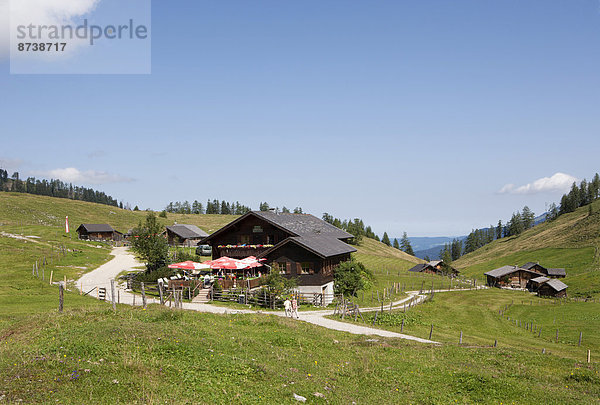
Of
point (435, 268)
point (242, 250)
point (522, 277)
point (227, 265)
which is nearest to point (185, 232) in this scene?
point (242, 250)

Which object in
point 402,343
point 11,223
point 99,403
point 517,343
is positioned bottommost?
Result: point 517,343

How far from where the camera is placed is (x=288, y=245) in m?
50.7

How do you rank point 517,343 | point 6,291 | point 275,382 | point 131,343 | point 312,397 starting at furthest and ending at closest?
point 6,291, point 517,343, point 131,343, point 275,382, point 312,397

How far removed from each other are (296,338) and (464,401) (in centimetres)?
956

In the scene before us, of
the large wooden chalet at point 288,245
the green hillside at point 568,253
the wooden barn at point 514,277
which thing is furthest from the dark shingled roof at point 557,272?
the large wooden chalet at point 288,245

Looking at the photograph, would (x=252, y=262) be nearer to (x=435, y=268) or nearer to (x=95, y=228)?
(x=95, y=228)

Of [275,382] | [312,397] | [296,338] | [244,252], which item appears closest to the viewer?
[312,397]

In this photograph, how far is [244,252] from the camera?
5569cm

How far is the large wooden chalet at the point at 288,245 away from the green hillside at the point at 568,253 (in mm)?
59906

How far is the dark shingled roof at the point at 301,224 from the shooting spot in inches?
2147

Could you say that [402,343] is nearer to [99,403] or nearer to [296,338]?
[296,338]

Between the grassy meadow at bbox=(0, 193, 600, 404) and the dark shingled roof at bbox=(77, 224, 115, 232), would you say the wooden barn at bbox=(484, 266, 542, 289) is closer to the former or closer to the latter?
the grassy meadow at bbox=(0, 193, 600, 404)

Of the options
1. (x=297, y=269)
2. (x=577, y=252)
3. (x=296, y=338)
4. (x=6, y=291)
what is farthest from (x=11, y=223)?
(x=577, y=252)

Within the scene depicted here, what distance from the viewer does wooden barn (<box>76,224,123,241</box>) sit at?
4149 inches
